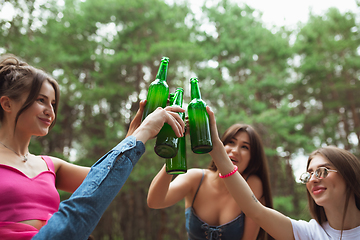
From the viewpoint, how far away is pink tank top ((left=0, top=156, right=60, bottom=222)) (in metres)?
0.91

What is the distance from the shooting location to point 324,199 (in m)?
1.26

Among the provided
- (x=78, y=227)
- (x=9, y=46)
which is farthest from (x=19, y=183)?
(x=9, y=46)

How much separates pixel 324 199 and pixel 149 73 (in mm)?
6840

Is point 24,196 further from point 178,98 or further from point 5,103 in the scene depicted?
point 178,98

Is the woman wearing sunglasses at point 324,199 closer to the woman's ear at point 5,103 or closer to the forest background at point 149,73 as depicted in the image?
the woman's ear at point 5,103

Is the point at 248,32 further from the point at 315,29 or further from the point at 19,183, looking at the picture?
the point at 19,183

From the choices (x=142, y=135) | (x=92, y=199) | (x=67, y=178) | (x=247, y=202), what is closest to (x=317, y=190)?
(x=247, y=202)

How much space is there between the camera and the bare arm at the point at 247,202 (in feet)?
3.94

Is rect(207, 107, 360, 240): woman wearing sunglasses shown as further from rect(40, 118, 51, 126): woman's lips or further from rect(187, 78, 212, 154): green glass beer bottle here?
rect(40, 118, 51, 126): woman's lips

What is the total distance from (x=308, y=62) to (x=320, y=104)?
9.95 ft

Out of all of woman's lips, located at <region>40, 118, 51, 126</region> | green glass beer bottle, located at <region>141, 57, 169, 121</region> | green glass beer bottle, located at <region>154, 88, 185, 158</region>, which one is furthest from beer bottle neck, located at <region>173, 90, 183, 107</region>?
woman's lips, located at <region>40, 118, 51, 126</region>

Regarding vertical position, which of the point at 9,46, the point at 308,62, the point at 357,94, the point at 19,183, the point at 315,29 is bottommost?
the point at 19,183

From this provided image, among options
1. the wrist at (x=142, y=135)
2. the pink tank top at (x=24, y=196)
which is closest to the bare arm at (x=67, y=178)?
the pink tank top at (x=24, y=196)

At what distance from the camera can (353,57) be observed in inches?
413
